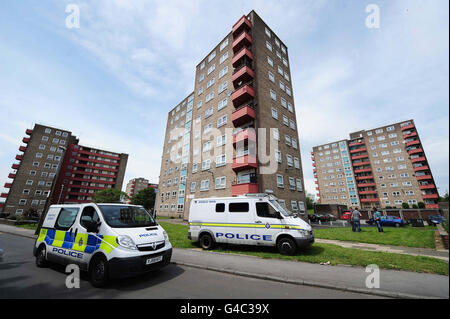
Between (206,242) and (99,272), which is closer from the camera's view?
(99,272)

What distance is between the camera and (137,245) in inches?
177

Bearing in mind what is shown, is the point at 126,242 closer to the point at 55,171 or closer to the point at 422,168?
the point at 422,168

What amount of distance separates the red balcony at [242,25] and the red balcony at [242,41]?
146 cm

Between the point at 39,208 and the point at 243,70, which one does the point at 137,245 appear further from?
the point at 39,208

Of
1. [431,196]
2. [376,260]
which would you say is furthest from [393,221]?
[431,196]

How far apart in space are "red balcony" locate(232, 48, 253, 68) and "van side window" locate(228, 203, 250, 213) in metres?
21.8

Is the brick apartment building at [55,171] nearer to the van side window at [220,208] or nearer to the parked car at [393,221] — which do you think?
the van side window at [220,208]

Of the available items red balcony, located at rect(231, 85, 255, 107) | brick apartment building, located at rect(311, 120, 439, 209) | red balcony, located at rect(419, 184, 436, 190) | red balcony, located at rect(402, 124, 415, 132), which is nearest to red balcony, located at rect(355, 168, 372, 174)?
brick apartment building, located at rect(311, 120, 439, 209)

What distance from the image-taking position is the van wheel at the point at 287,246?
693 cm

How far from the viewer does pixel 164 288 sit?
13.7 feet

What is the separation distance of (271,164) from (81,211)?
57.2 feet

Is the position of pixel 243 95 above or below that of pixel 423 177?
above

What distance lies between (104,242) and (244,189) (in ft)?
47.9
